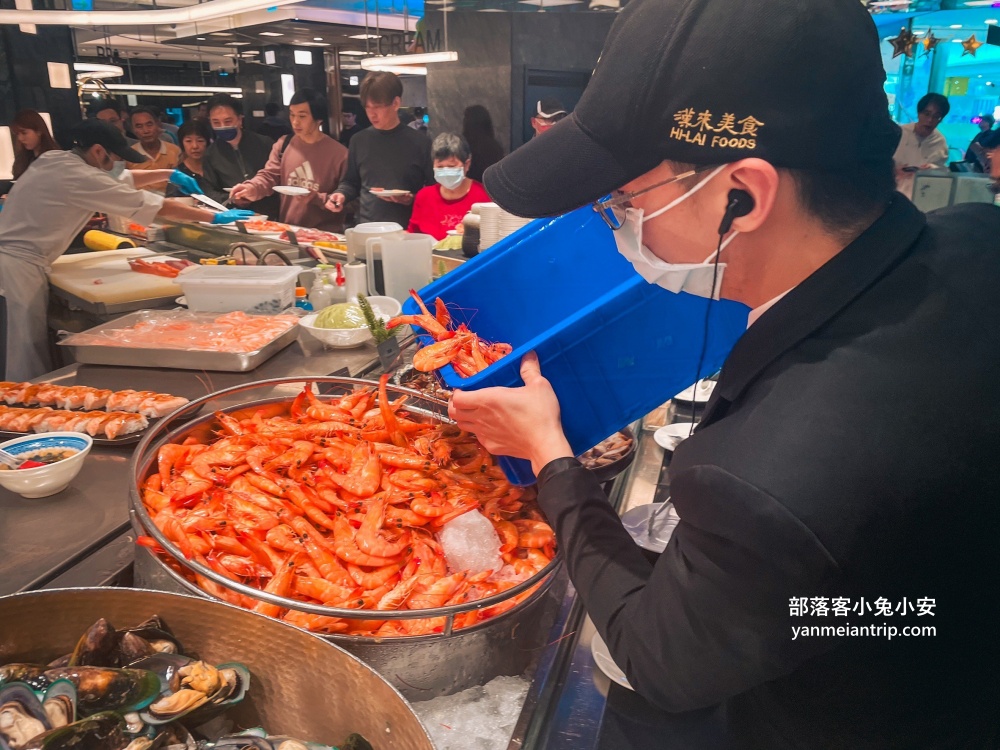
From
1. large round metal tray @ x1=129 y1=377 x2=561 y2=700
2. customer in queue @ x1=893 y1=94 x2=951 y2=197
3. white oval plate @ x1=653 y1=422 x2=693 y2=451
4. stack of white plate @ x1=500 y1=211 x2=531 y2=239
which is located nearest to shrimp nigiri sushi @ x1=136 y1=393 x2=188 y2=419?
large round metal tray @ x1=129 y1=377 x2=561 y2=700

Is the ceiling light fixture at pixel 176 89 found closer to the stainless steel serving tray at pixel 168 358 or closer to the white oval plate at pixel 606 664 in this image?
the stainless steel serving tray at pixel 168 358

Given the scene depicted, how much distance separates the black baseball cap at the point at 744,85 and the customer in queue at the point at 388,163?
5691 millimetres

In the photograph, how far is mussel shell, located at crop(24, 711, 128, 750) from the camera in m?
0.79

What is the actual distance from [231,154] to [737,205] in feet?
27.8

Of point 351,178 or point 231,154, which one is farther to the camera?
→ point 231,154

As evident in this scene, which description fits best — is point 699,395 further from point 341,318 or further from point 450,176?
point 450,176

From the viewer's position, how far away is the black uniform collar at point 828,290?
35.3 inches

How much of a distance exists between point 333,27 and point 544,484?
14.2 meters

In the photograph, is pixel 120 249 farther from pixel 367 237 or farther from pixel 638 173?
pixel 638 173

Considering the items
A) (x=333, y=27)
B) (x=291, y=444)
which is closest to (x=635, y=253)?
(x=291, y=444)

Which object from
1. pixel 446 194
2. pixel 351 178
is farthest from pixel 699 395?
pixel 351 178

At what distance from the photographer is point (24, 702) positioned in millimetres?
861

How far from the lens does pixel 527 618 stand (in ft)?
4.14

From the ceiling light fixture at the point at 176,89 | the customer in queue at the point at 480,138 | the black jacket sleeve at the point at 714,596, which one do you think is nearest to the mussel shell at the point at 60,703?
the black jacket sleeve at the point at 714,596
